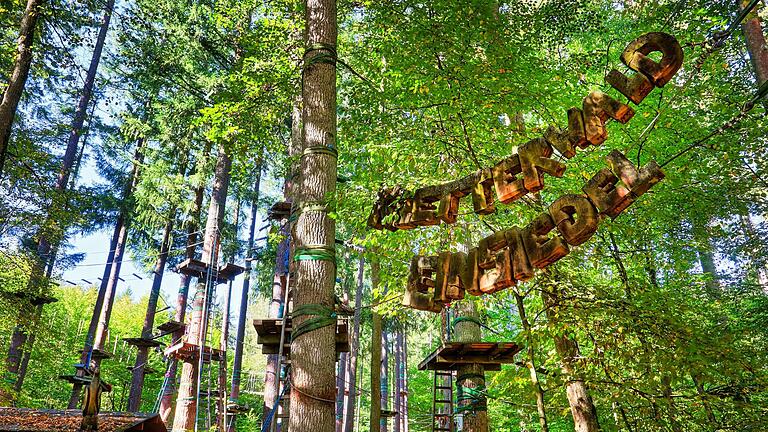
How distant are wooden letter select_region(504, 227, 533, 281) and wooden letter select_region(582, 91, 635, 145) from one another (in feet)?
2.24

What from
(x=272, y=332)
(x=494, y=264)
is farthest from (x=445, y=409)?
(x=494, y=264)

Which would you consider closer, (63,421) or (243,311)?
(63,421)

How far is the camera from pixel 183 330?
12875 mm

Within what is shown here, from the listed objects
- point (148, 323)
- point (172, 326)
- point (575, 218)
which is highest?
point (148, 323)

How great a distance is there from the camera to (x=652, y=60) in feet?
7.60

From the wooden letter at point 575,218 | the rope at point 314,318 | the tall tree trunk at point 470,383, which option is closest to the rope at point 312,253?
the rope at point 314,318

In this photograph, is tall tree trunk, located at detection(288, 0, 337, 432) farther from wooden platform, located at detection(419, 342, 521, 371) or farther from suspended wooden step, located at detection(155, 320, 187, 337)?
suspended wooden step, located at detection(155, 320, 187, 337)

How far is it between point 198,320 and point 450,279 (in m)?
10.3

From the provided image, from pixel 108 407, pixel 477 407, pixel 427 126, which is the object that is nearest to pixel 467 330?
pixel 477 407

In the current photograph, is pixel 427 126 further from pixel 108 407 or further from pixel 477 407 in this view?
pixel 108 407

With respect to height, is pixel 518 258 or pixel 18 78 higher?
pixel 18 78

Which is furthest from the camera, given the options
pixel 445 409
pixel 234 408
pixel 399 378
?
pixel 399 378

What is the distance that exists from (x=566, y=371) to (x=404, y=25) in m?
4.70

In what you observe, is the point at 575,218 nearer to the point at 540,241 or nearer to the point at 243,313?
the point at 540,241
